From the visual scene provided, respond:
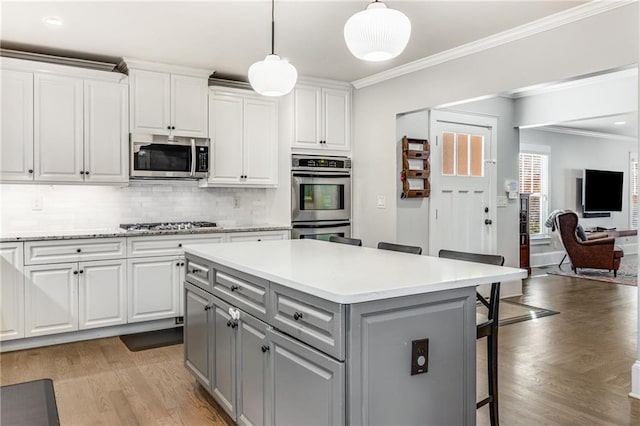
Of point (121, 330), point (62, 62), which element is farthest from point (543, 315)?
point (62, 62)

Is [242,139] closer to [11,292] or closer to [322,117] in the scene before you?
[322,117]

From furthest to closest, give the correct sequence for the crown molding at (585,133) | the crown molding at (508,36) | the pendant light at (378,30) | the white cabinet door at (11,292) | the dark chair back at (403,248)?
the crown molding at (585,133) → the white cabinet door at (11,292) → the crown molding at (508,36) → the dark chair back at (403,248) → the pendant light at (378,30)

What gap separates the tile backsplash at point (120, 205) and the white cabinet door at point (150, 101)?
58 cm

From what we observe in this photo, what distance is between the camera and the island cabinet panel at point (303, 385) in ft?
5.29

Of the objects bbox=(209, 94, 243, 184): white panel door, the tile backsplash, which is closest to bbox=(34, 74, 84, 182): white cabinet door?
the tile backsplash

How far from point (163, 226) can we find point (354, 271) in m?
3.07

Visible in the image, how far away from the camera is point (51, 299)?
380cm

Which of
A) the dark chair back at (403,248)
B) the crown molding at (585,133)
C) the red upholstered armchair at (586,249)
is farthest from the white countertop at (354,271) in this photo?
the crown molding at (585,133)

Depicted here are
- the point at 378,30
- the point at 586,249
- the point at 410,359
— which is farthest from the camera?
the point at 586,249

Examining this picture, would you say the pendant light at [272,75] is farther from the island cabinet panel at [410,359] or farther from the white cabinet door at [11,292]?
the white cabinet door at [11,292]

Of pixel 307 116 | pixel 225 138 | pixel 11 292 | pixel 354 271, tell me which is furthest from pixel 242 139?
pixel 354 271

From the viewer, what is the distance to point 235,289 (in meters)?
2.34

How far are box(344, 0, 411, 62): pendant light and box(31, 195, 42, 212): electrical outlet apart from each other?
3.43 m

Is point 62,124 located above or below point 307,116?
below
